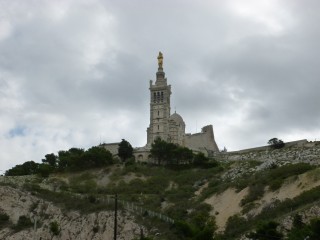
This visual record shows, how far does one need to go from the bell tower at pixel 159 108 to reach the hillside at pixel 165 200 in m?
19.8

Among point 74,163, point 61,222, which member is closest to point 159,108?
point 74,163

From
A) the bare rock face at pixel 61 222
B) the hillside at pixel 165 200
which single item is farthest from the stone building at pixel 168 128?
the bare rock face at pixel 61 222

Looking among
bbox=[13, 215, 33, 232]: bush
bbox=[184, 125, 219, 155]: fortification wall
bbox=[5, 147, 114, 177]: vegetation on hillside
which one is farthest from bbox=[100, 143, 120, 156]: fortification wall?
bbox=[13, 215, 33, 232]: bush

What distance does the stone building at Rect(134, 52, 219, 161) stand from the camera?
102 m

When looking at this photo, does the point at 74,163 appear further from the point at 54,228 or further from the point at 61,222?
the point at 54,228

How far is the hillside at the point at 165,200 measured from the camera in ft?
171

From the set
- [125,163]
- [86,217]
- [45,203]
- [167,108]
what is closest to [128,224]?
[86,217]

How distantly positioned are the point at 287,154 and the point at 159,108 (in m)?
34.4

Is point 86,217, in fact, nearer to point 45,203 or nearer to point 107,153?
point 45,203

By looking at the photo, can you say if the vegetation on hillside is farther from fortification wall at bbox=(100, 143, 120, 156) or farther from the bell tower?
the bell tower

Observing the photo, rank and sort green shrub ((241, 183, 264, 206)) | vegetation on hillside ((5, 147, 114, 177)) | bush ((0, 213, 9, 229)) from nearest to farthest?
green shrub ((241, 183, 264, 206)), bush ((0, 213, 9, 229)), vegetation on hillside ((5, 147, 114, 177))

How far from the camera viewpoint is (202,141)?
10394 centimetres

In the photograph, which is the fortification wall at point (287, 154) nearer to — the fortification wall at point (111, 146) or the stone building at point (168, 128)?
the stone building at point (168, 128)

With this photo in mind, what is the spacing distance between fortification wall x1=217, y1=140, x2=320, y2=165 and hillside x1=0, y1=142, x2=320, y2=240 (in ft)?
1.85
